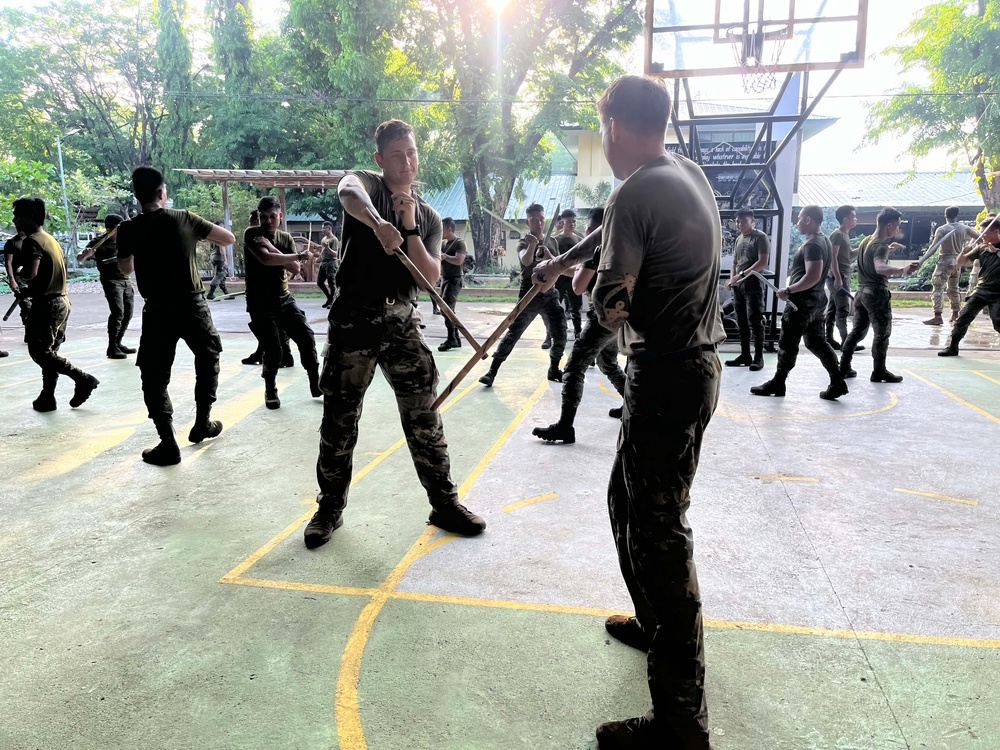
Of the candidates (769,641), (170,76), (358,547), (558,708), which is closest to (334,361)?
(358,547)

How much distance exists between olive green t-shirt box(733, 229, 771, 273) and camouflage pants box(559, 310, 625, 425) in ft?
11.5

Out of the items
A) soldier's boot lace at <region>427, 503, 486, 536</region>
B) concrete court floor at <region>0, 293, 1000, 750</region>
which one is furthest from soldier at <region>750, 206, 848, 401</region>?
soldier's boot lace at <region>427, 503, 486, 536</region>

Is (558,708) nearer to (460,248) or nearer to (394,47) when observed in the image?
(460,248)

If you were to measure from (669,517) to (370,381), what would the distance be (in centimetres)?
186

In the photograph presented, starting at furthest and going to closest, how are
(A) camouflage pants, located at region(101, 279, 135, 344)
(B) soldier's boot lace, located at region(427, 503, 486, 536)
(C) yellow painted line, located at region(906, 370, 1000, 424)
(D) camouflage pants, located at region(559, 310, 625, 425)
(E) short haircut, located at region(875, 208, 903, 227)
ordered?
A: 1. (A) camouflage pants, located at region(101, 279, 135, 344)
2. (E) short haircut, located at region(875, 208, 903, 227)
3. (C) yellow painted line, located at region(906, 370, 1000, 424)
4. (D) camouflage pants, located at region(559, 310, 625, 425)
5. (B) soldier's boot lace, located at region(427, 503, 486, 536)

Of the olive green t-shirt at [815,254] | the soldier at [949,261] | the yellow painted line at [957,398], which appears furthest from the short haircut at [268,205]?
the soldier at [949,261]

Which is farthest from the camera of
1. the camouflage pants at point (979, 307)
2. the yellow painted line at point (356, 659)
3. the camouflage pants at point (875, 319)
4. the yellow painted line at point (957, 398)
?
the camouflage pants at point (979, 307)

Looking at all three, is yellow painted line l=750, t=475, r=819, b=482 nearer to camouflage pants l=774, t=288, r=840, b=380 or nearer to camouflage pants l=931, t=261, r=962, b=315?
camouflage pants l=774, t=288, r=840, b=380

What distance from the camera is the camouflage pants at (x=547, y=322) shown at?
7094 millimetres

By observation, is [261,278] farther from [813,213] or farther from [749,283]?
[749,283]

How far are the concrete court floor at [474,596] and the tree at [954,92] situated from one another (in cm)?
1738

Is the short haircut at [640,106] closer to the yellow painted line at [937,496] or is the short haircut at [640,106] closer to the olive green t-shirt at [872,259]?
the yellow painted line at [937,496]

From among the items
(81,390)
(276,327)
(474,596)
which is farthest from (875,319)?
(81,390)

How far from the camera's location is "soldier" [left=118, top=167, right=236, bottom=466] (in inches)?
183
